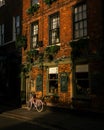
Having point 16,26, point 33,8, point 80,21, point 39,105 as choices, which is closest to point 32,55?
point 33,8

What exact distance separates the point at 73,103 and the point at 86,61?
8.42ft

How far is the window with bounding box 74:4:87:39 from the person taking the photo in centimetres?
1858

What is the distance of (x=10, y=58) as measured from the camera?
2666 centimetres

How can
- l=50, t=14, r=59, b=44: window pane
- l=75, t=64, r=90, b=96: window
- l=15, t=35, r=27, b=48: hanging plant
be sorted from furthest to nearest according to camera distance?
l=15, t=35, r=27, b=48: hanging plant, l=50, t=14, r=59, b=44: window pane, l=75, t=64, r=90, b=96: window

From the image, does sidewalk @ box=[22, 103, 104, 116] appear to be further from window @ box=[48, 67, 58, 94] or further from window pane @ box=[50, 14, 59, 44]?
window pane @ box=[50, 14, 59, 44]

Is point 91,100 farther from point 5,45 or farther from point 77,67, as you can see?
point 5,45

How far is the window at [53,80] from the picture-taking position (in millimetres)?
20703

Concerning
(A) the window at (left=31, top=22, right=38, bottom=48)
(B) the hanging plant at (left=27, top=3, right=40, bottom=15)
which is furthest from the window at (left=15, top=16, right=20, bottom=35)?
(B) the hanging plant at (left=27, top=3, right=40, bottom=15)


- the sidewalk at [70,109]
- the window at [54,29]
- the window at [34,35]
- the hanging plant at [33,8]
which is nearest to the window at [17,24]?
the window at [34,35]

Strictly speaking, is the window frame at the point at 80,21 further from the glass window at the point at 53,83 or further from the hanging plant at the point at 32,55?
the hanging plant at the point at 32,55

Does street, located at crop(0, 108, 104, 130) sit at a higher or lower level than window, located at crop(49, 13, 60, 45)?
lower

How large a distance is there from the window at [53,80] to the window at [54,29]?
5.64 ft

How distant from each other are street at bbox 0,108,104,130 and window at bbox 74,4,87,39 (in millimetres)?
4315

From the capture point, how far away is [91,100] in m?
17.6
